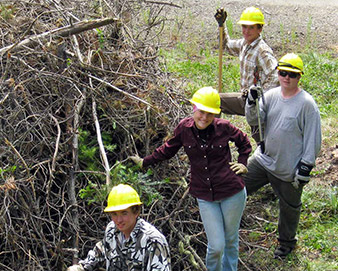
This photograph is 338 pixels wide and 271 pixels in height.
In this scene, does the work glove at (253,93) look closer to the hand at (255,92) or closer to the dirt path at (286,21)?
the hand at (255,92)

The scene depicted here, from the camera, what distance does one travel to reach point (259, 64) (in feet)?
19.0

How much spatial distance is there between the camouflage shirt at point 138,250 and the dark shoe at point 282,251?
200 centimetres

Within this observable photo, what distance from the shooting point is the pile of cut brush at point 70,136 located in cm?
457

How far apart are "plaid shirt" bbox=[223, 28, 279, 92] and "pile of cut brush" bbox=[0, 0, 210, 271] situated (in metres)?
0.79

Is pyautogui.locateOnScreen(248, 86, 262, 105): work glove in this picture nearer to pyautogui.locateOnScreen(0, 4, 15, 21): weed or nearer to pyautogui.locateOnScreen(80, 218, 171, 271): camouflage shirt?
pyautogui.locateOnScreen(80, 218, 171, 271): camouflage shirt

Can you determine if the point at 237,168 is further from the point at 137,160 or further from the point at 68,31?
the point at 68,31

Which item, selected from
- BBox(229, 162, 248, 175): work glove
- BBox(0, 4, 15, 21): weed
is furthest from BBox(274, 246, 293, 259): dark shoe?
BBox(0, 4, 15, 21): weed

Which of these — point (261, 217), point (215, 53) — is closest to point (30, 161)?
point (261, 217)

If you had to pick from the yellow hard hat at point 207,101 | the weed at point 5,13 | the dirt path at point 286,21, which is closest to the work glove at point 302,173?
the yellow hard hat at point 207,101

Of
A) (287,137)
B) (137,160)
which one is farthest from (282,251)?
(137,160)

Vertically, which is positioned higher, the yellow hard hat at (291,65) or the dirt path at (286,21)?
the yellow hard hat at (291,65)

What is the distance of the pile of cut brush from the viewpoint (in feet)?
15.0

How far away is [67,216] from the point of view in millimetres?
4695

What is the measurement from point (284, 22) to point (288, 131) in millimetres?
7817
